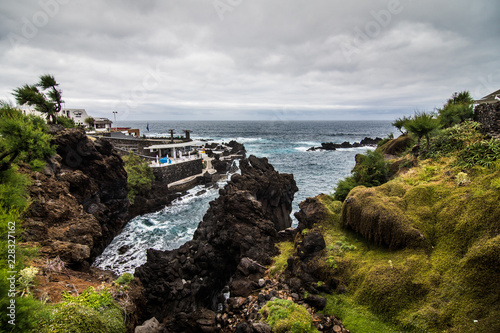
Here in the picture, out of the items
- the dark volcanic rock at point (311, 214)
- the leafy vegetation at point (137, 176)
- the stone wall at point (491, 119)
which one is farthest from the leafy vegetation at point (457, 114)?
the leafy vegetation at point (137, 176)

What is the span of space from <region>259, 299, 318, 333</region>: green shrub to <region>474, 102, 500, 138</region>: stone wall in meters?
11.2

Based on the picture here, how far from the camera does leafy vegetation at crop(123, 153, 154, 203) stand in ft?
87.5

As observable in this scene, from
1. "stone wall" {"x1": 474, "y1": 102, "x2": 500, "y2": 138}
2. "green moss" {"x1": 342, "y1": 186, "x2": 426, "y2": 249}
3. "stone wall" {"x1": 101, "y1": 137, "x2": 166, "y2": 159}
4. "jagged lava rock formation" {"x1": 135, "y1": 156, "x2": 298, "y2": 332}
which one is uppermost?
"stone wall" {"x1": 474, "y1": 102, "x2": 500, "y2": 138}

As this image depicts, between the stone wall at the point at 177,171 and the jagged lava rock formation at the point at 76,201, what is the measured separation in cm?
780

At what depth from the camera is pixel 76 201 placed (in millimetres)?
14844

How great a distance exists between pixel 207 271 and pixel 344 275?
278 inches

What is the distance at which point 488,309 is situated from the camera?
18.3 feet

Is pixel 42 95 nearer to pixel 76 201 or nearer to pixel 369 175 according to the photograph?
pixel 76 201

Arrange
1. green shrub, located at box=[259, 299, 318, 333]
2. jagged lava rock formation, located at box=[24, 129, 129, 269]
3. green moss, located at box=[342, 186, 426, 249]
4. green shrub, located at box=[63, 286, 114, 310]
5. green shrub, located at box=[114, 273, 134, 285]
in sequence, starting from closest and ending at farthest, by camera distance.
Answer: green shrub, located at box=[259, 299, 318, 333]
green shrub, located at box=[63, 286, 114, 310]
green moss, located at box=[342, 186, 426, 249]
green shrub, located at box=[114, 273, 134, 285]
jagged lava rock formation, located at box=[24, 129, 129, 269]

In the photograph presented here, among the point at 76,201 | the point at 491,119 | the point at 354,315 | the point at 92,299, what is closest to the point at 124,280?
the point at 92,299

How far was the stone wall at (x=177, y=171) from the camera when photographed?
3083 centimetres

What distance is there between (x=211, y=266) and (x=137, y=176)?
762 inches

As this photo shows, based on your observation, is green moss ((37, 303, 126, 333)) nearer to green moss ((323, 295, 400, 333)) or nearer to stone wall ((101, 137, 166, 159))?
green moss ((323, 295, 400, 333))

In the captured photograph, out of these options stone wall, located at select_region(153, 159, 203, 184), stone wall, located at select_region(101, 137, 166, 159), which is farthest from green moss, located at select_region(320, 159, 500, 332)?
stone wall, located at select_region(101, 137, 166, 159)
